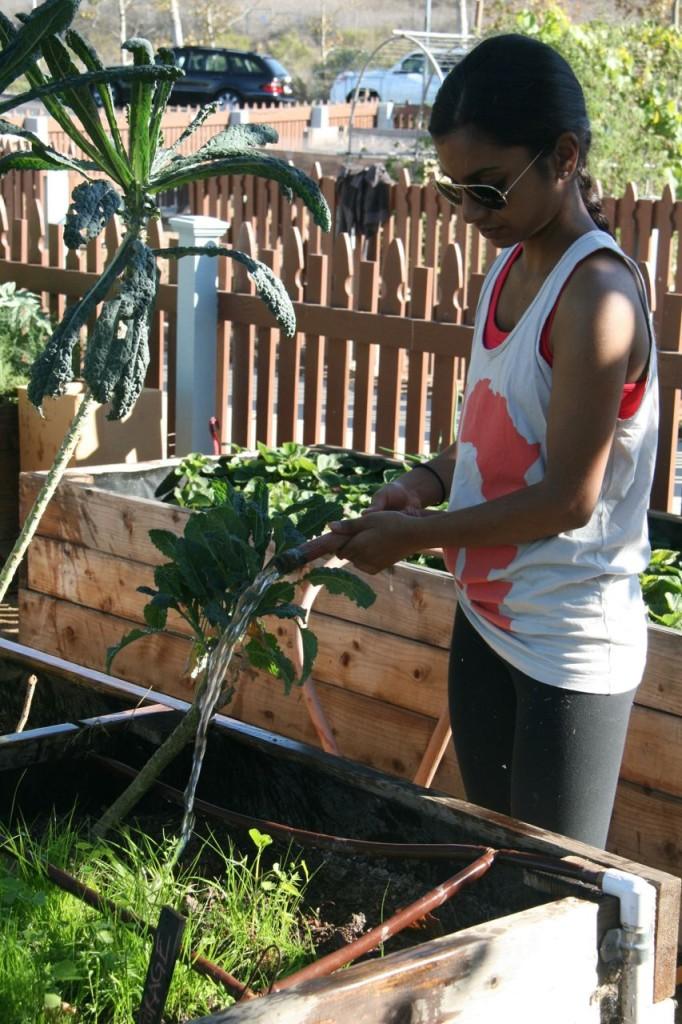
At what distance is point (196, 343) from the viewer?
6023 millimetres

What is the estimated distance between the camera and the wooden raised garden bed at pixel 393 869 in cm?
153

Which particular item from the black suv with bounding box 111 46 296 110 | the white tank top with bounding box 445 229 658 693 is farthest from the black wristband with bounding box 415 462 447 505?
the black suv with bounding box 111 46 296 110

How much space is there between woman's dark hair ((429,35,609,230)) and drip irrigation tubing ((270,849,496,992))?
1.05 m

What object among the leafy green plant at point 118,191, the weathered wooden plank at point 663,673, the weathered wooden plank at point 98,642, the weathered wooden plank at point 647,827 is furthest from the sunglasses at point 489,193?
the weathered wooden plank at point 98,642

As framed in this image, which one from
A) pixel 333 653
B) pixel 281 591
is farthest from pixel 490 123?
pixel 333 653


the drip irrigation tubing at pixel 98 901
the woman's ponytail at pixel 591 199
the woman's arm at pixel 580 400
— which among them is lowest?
the drip irrigation tubing at pixel 98 901

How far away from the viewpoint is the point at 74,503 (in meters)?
4.37

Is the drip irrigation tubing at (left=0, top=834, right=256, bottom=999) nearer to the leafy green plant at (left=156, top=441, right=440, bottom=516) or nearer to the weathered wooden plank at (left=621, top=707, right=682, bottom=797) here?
the weathered wooden plank at (left=621, top=707, right=682, bottom=797)

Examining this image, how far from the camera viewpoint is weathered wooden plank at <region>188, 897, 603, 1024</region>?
57.0 inches

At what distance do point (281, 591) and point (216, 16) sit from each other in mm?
66350

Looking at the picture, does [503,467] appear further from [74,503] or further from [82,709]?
[74,503]

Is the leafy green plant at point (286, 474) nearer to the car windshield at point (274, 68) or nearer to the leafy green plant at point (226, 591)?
the leafy green plant at point (226, 591)

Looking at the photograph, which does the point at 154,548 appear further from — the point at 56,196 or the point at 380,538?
the point at 56,196

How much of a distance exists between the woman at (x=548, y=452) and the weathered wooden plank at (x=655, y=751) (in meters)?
1.04
